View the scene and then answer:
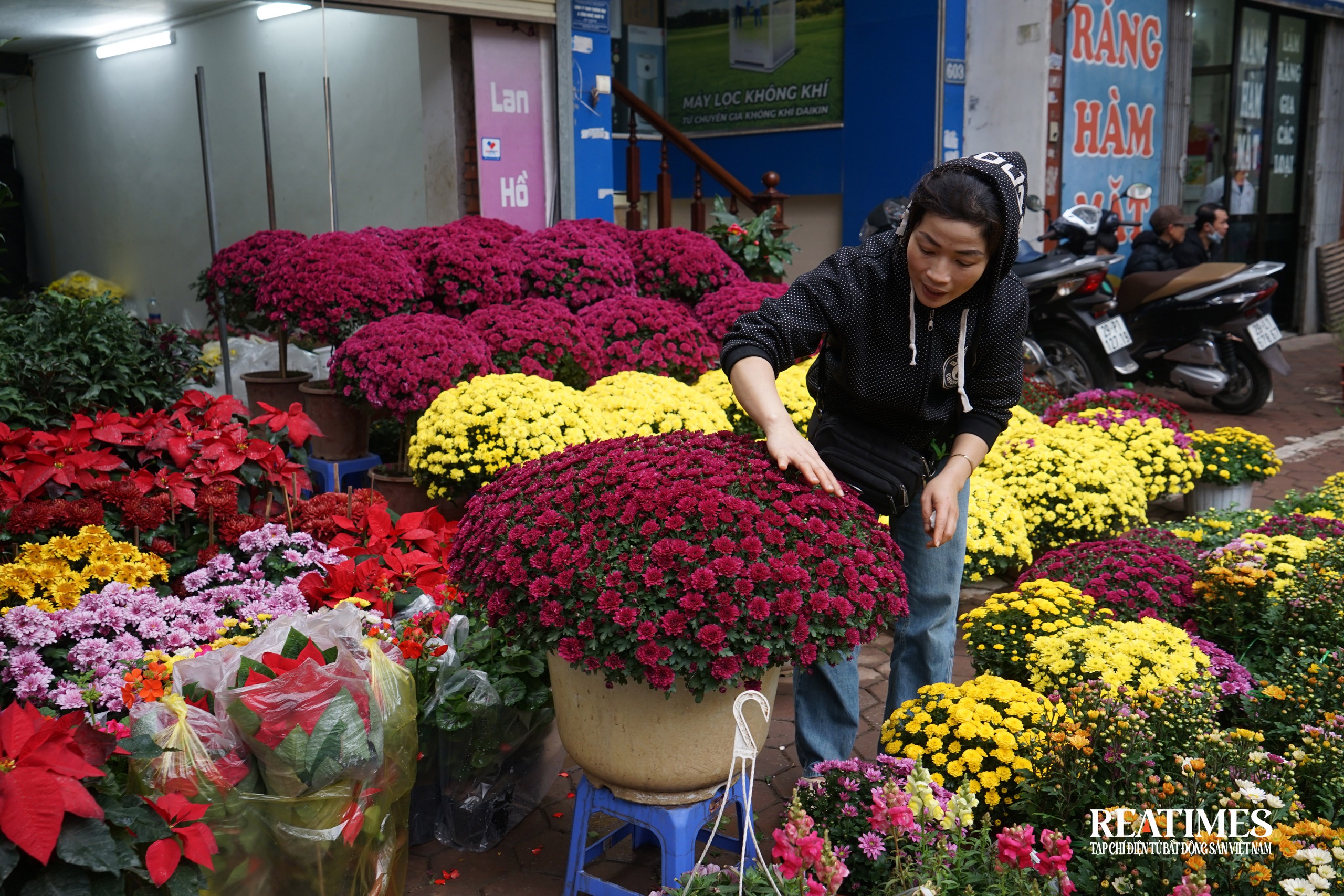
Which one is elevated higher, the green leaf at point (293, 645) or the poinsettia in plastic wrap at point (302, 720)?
the green leaf at point (293, 645)

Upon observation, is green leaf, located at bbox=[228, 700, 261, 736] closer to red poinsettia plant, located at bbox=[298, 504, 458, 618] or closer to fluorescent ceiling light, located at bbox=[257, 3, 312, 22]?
red poinsettia plant, located at bbox=[298, 504, 458, 618]

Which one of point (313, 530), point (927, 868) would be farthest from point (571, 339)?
point (927, 868)

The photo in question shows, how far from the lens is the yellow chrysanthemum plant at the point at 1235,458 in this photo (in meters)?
5.53

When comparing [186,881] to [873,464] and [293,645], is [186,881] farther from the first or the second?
[873,464]

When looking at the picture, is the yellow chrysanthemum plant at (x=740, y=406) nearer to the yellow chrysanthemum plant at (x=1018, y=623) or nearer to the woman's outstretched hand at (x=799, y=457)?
the yellow chrysanthemum plant at (x=1018, y=623)

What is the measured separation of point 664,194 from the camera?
871cm

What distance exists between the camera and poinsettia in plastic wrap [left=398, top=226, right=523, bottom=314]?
5336 mm

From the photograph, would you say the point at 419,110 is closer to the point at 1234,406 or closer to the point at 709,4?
the point at 709,4

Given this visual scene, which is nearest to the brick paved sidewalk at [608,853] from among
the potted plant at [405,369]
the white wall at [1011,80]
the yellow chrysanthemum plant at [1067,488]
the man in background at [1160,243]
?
the yellow chrysanthemum plant at [1067,488]

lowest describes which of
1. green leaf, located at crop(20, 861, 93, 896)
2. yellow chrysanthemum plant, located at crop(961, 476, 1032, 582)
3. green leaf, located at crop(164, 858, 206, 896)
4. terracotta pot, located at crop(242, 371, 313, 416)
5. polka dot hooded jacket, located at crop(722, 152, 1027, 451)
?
yellow chrysanthemum plant, located at crop(961, 476, 1032, 582)

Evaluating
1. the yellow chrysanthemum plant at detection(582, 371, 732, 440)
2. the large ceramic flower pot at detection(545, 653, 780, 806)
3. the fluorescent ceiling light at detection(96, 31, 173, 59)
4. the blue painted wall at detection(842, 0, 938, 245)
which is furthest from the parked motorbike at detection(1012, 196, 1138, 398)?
the fluorescent ceiling light at detection(96, 31, 173, 59)

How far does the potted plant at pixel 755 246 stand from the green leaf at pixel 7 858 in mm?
6009

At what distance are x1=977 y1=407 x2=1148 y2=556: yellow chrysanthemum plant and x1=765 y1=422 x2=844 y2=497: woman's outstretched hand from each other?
99.7 inches

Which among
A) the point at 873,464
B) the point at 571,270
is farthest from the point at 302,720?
the point at 571,270
